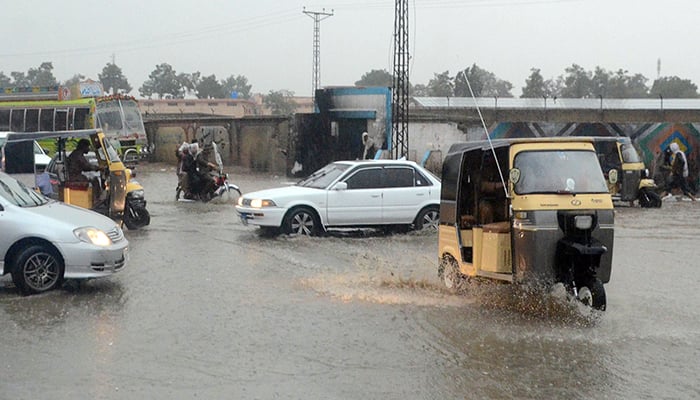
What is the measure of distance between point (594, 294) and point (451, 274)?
2.28 metres

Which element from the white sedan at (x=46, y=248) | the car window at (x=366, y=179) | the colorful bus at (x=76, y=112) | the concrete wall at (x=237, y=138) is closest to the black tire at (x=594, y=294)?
the white sedan at (x=46, y=248)

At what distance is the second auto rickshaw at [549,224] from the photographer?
8.79m

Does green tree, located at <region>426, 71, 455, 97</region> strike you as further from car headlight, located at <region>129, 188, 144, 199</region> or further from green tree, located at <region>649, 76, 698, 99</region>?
car headlight, located at <region>129, 188, 144, 199</region>

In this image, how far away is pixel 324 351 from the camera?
25.0ft

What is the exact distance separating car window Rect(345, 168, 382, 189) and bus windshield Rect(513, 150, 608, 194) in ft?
22.6

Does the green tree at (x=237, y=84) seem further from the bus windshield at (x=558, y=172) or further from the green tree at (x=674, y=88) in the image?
the bus windshield at (x=558, y=172)

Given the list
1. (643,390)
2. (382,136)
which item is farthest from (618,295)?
(382,136)

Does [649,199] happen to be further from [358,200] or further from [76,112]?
[76,112]

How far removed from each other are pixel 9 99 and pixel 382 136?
16814mm

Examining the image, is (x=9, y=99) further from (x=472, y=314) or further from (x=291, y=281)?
(x=472, y=314)

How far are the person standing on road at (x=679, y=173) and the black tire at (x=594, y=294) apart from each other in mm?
18730

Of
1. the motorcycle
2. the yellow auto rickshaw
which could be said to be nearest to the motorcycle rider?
the motorcycle

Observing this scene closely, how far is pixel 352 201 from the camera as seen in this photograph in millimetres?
15789

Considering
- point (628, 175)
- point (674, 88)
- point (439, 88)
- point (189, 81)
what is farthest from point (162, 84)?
point (628, 175)
